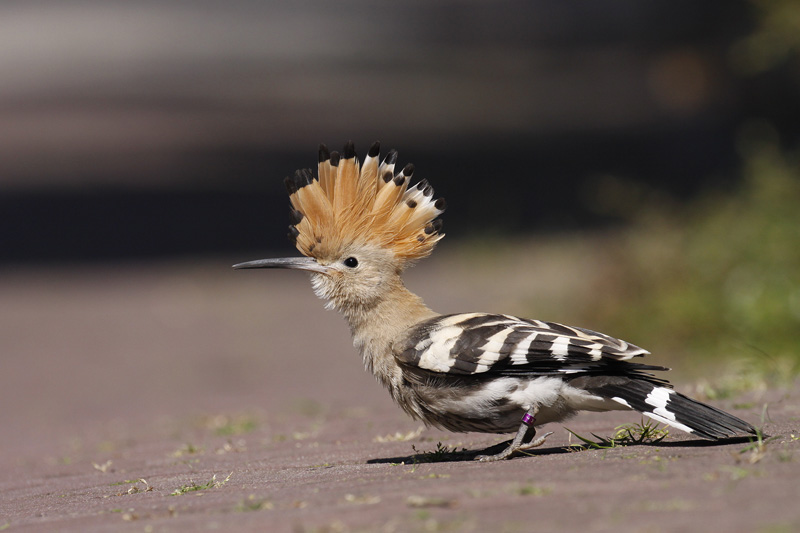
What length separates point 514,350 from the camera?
4.45m

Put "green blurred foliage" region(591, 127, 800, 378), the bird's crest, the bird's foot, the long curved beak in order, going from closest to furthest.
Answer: the bird's foot
the bird's crest
the long curved beak
"green blurred foliage" region(591, 127, 800, 378)

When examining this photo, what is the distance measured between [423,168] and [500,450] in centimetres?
1488

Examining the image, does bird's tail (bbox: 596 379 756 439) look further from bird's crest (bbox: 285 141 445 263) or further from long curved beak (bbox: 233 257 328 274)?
long curved beak (bbox: 233 257 328 274)

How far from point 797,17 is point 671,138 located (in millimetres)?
9333

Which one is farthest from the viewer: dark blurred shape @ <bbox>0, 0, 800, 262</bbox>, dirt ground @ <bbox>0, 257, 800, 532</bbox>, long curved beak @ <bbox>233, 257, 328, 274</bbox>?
dark blurred shape @ <bbox>0, 0, 800, 262</bbox>

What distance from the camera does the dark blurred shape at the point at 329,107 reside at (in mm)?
16812

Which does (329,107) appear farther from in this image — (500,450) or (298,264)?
(500,450)

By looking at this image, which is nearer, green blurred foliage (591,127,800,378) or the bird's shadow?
the bird's shadow

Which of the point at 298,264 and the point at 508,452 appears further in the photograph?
the point at 298,264

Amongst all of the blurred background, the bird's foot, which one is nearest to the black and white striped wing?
the bird's foot

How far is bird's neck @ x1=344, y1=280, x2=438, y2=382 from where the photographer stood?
4910 mm

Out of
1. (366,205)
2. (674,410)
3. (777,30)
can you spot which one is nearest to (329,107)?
(777,30)

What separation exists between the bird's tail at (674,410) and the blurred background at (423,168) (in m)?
1.73

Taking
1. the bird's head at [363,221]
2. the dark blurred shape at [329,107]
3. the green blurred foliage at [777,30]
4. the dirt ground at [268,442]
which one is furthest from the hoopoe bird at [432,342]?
the dark blurred shape at [329,107]
